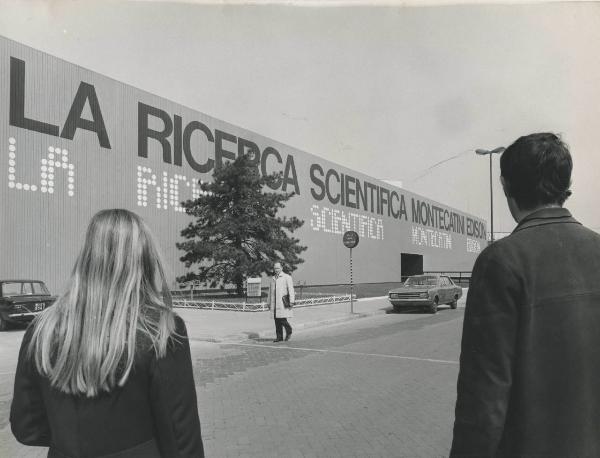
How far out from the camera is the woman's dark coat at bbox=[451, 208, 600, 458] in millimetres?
1729

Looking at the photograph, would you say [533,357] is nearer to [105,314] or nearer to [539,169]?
[539,169]

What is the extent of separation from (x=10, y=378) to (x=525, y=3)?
30.8 ft

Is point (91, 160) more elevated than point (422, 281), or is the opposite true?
point (91, 160)

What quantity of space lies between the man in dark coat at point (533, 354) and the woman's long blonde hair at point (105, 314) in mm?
1095

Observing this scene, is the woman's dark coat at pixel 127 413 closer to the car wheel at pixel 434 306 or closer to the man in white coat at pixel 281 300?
the man in white coat at pixel 281 300

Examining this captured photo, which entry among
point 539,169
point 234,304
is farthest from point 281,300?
point 539,169

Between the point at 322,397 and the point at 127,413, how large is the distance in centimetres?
544

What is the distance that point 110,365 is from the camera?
1.80m

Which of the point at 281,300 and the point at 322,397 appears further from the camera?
the point at 281,300

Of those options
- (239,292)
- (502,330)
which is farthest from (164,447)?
(239,292)

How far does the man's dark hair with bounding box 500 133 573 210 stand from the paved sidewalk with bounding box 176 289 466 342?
1209 cm

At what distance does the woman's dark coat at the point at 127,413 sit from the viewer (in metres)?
1.80

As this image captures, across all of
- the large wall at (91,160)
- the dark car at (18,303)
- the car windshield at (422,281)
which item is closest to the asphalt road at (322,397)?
the dark car at (18,303)

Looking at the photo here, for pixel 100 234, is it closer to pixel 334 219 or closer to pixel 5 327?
pixel 5 327
